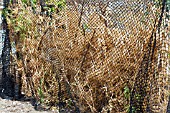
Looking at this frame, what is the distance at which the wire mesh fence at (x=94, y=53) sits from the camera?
416 centimetres

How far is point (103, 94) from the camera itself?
187 inches

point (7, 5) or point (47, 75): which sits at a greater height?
point (7, 5)

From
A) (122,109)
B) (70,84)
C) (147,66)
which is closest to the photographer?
(147,66)

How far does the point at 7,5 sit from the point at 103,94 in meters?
2.01

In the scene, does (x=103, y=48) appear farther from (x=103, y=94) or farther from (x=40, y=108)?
(x=40, y=108)

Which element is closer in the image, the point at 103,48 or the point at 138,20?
the point at 138,20

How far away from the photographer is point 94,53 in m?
4.85

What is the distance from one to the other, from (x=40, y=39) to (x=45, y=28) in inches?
7.1

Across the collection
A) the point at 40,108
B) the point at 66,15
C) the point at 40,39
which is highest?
the point at 66,15

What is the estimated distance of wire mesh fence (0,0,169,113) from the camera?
13.7 ft

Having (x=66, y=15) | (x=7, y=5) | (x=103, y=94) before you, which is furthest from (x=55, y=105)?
(x=7, y=5)

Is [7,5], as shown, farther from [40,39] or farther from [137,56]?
[137,56]

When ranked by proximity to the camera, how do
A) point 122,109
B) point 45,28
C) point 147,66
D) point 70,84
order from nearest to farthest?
point 147,66 → point 122,109 → point 70,84 → point 45,28

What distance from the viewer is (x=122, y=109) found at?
4578 millimetres
